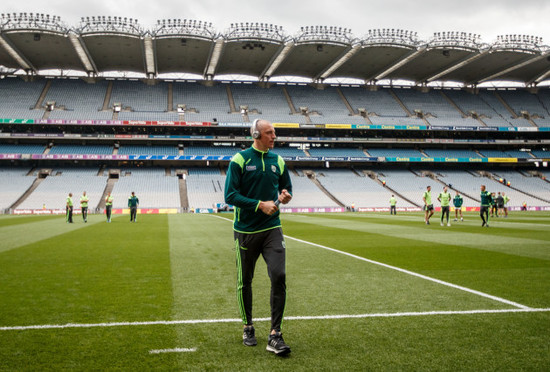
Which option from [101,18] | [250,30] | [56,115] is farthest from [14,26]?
[250,30]

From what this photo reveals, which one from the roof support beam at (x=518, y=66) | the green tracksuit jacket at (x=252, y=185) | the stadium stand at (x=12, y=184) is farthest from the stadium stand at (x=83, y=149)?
the green tracksuit jacket at (x=252, y=185)

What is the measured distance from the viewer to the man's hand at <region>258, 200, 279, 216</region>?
4270mm

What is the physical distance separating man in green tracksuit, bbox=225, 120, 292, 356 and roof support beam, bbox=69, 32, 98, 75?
1991 inches

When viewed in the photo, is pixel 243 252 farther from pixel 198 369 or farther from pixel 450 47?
pixel 450 47

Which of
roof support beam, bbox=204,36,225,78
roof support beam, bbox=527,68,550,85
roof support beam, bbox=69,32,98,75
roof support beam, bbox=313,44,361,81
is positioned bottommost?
roof support beam, bbox=527,68,550,85

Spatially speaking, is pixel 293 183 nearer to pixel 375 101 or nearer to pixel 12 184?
pixel 375 101

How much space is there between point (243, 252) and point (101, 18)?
165 feet

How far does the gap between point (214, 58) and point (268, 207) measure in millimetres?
55827

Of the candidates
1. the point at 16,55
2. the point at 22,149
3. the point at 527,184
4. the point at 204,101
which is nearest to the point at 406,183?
the point at 527,184

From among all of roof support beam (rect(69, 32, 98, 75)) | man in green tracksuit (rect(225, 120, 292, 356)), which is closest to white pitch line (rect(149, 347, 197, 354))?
man in green tracksuit (rect(225, 120, 292, 356))

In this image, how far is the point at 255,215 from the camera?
453 centimetres

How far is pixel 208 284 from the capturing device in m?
7.44

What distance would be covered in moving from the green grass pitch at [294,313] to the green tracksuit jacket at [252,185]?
4.12ft

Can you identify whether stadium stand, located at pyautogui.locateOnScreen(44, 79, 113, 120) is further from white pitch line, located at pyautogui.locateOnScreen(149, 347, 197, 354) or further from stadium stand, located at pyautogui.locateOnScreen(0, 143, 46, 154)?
white pitch line, located at pyautogui.locateOnScreen(149, 347, 197, 354)
